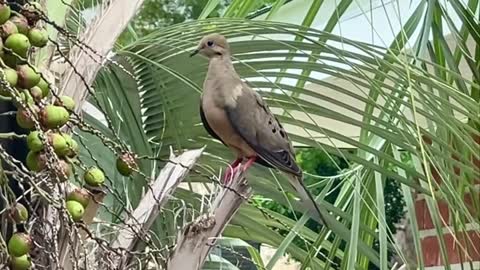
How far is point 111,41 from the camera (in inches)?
27.5

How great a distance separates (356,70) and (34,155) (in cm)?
31

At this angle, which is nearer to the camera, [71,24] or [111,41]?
[111,41]

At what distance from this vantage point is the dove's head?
95 cm

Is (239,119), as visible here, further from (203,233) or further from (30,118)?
(30,118)

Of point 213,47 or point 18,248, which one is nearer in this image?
point 18,248

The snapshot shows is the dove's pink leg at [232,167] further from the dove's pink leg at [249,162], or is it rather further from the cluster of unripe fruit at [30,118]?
the cluster of unripe fruit at [30,118]

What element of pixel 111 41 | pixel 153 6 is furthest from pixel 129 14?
pixel 153 6

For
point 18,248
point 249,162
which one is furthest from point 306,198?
point 18,248

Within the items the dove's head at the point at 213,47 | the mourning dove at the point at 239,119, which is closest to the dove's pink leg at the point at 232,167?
the mourning dove at the point at 239,119

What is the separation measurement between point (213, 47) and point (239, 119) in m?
0.08

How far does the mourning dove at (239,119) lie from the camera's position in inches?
37.8

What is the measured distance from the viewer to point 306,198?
960 millimetres

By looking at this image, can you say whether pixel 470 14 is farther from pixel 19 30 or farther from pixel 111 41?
pixel 19 30

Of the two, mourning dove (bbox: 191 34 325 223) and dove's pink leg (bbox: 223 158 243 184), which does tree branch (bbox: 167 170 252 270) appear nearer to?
dove's pink leg (bbox: 223 158 243 184)
